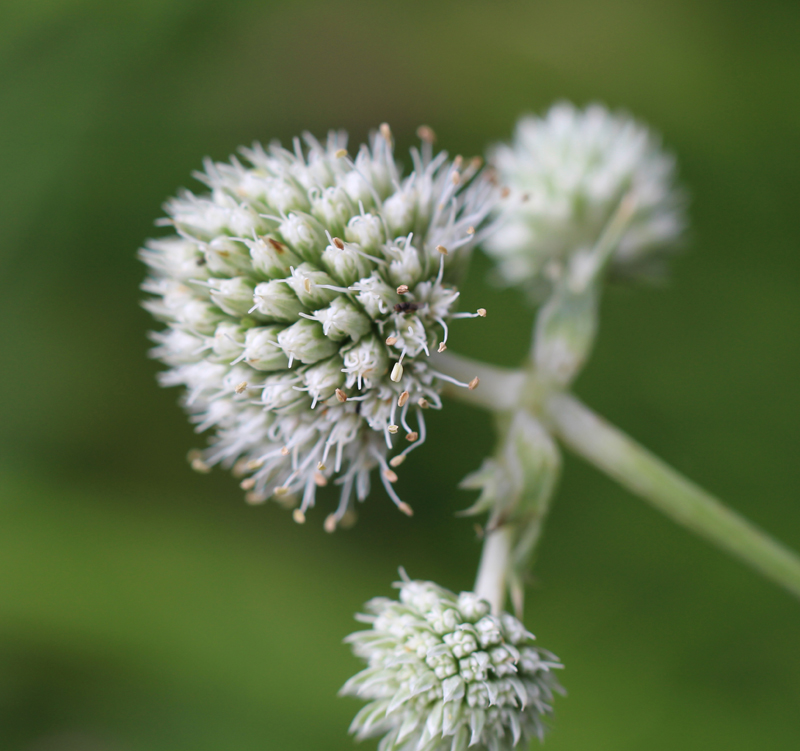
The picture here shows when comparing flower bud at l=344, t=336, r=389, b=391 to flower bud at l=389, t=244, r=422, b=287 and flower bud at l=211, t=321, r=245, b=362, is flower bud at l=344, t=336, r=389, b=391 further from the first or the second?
flower bud at l=211, t=321, r=245, b=362

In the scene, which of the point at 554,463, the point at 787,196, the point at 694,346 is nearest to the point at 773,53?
the point at 787,196

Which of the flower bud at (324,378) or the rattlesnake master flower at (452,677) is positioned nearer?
the rattlesnake master flower at (452,677)

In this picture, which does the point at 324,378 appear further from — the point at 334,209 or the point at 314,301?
the point at 334,209

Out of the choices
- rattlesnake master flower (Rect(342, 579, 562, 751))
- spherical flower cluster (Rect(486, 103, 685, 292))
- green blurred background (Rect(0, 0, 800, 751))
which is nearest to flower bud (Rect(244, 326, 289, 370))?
rattlesnake master flower (Rect(342, 579, 562, 751))

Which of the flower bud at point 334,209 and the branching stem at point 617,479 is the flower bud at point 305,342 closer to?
the flower bud at point 334,209

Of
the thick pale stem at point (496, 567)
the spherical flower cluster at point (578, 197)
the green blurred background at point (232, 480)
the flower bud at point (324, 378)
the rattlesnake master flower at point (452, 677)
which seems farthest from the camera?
the green blurred background at point (232, 480)

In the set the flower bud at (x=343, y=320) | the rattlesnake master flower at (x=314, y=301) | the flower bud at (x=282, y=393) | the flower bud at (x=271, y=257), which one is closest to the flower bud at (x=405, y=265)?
the rattlesnake master flower at (x=314, y=301)

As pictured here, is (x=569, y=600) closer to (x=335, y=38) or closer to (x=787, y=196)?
(x=787, y=196)

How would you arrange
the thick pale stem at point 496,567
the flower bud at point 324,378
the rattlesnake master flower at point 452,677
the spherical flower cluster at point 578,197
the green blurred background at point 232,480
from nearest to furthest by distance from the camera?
the rattlesnake master flower at point 452,677 → the flower bud at point 324,378 → the thick pale stem at point 496,567 → the spherical flower cluster at point 578,197 → the green blurred background at point 232,480
